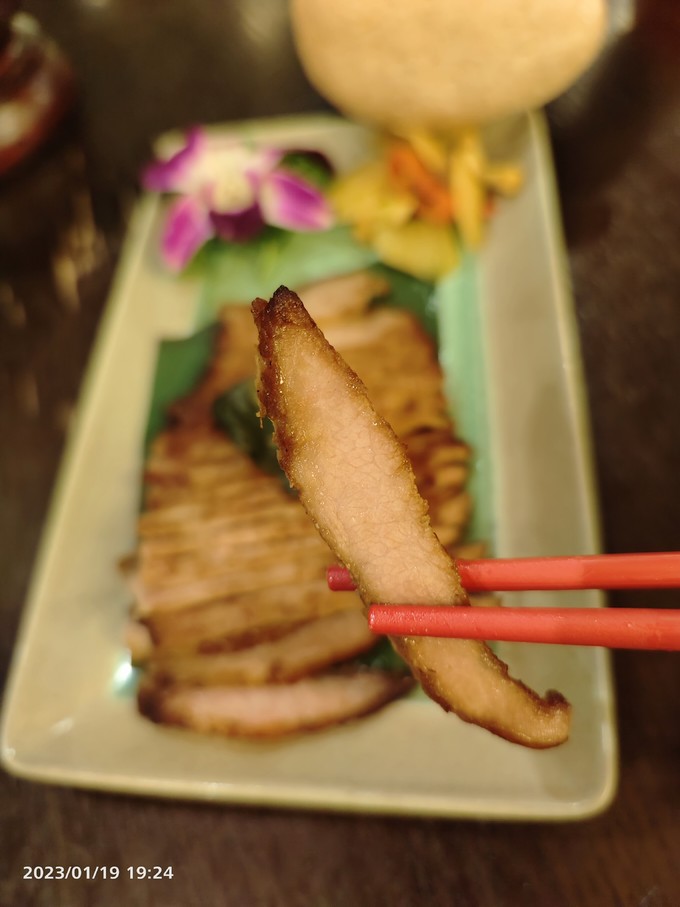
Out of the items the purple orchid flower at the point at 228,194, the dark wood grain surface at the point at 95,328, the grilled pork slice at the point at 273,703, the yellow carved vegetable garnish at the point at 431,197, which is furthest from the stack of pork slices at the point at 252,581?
the purple orchid flower at the point at 228,194

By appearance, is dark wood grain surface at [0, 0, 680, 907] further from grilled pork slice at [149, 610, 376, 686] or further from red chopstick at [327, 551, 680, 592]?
red chopstick at [327, 551, 680, 592]

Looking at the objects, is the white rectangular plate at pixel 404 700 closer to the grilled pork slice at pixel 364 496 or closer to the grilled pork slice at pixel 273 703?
the grilled pork slice at pixel 273 703

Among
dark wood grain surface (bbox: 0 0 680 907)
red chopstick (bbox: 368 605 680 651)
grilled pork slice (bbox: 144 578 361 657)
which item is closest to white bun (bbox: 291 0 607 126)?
dark wood grain surface (bbox: 0 0 680 907)

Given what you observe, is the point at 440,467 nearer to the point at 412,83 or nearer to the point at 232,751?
the point at 232,751

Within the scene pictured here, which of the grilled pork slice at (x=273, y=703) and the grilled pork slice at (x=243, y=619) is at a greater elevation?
the grilled pork slice at (x=243, y=619)

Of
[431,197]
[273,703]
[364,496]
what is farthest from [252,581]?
[431,197]

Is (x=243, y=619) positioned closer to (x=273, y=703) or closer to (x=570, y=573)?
(x=273, y=703)
